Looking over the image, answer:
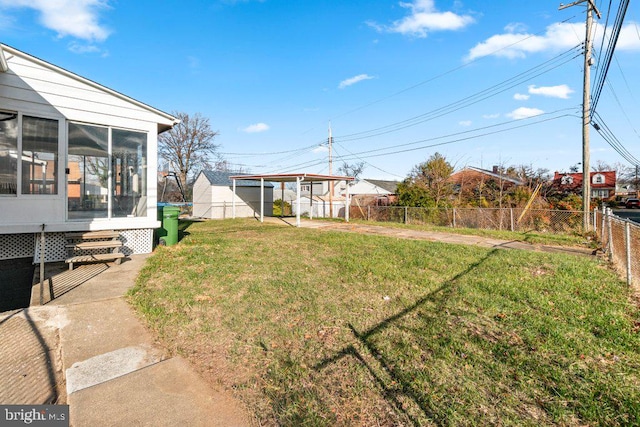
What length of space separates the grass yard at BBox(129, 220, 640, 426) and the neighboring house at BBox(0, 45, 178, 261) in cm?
186

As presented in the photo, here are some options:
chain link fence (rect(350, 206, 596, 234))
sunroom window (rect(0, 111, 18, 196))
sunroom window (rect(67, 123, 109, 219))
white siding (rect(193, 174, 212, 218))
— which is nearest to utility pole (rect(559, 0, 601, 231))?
chain link fence (rect(350, 206, 596, 234))

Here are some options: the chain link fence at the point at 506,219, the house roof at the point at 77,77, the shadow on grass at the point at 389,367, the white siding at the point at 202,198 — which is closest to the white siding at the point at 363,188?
the white siding at the point at 202,198

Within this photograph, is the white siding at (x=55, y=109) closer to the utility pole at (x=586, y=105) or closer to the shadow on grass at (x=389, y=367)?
the shadow on grass at (x=389, y=367)

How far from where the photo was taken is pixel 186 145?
119ft

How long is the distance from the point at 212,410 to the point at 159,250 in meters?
6.21

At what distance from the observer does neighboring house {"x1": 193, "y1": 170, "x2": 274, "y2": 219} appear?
2077 cm

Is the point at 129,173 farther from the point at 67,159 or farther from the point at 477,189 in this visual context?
the point at 477,189

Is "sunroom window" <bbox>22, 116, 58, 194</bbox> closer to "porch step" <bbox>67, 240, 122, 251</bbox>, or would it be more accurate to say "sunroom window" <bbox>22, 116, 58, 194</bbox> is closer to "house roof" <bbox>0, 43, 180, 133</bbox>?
"house roof" <bbox>0, 43, 180, 133</bbox>

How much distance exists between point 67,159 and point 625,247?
11025 mm

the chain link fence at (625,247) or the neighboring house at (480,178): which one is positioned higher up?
the neighboring house at (480,178)

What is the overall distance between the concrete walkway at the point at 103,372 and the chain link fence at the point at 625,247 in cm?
640

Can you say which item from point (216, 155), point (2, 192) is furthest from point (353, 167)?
point (2, 192)

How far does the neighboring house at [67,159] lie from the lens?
19.4 ft

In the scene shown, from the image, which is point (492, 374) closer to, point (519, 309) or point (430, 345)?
point (430, 345)
